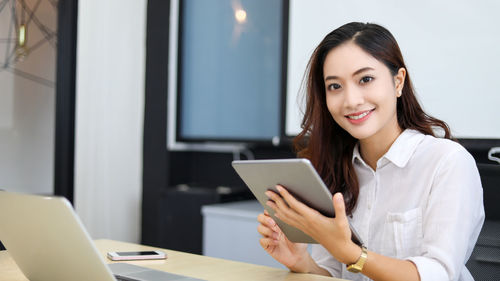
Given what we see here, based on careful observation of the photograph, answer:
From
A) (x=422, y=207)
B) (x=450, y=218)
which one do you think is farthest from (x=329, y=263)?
(x=450, y=218)

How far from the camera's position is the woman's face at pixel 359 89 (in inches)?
61.2

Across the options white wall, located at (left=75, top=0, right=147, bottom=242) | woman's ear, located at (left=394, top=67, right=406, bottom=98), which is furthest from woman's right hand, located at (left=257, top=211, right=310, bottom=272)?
white wall, located at (left=75, top=0, right=147, bottom=242)

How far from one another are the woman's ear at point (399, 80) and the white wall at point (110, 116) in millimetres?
2218

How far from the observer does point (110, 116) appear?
11.4 feet

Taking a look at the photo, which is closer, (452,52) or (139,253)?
(139,253)

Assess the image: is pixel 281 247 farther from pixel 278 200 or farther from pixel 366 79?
pixel 366 79

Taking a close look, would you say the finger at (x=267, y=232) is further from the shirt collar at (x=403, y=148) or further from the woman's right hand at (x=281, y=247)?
the shirt collar at (x=403, y=148)

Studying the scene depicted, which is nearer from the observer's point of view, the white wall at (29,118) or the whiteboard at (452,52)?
the whiteboard at (452,52)

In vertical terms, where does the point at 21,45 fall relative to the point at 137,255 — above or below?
above

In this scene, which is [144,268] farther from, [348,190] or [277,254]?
[348,190]

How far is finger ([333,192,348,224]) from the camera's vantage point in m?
1.18

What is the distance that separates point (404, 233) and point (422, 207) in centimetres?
9

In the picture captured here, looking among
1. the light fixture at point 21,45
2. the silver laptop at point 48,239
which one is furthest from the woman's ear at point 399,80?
the light fixture at point 21,45

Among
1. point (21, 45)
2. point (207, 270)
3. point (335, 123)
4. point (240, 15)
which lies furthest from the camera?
point (240, 15)
